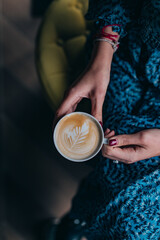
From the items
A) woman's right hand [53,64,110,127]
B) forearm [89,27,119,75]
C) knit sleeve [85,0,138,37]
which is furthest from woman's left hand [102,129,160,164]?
knit sleeve [85,0,138,37]

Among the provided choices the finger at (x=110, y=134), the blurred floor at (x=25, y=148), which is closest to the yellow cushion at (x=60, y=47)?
the finger at (x=110, y=134)

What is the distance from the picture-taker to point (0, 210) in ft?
4.88

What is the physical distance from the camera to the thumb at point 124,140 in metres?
0.72

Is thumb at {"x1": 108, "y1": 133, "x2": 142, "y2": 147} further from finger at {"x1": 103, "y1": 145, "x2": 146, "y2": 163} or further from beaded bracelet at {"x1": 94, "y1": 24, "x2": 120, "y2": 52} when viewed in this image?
beaded bracelet at {"x1": 94, "y1": 24, "x2": 120, "y2": 52}

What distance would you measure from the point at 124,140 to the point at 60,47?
1.72 ft

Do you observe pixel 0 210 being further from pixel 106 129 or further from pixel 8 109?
pixel 106 129

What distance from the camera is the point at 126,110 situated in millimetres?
856

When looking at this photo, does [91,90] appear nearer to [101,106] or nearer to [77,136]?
[101,106]

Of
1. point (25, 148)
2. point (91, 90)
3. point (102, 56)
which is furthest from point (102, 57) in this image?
point (25, 148)

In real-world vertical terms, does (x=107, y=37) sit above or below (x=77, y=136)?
above

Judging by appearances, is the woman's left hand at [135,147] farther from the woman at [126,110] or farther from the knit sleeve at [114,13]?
the knit sleeve at [114,13]

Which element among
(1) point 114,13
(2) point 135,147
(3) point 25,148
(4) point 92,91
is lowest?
(3) point 25,148

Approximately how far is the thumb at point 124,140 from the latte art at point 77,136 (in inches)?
1.6

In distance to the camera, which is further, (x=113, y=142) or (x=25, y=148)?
(x=25, y=148)
